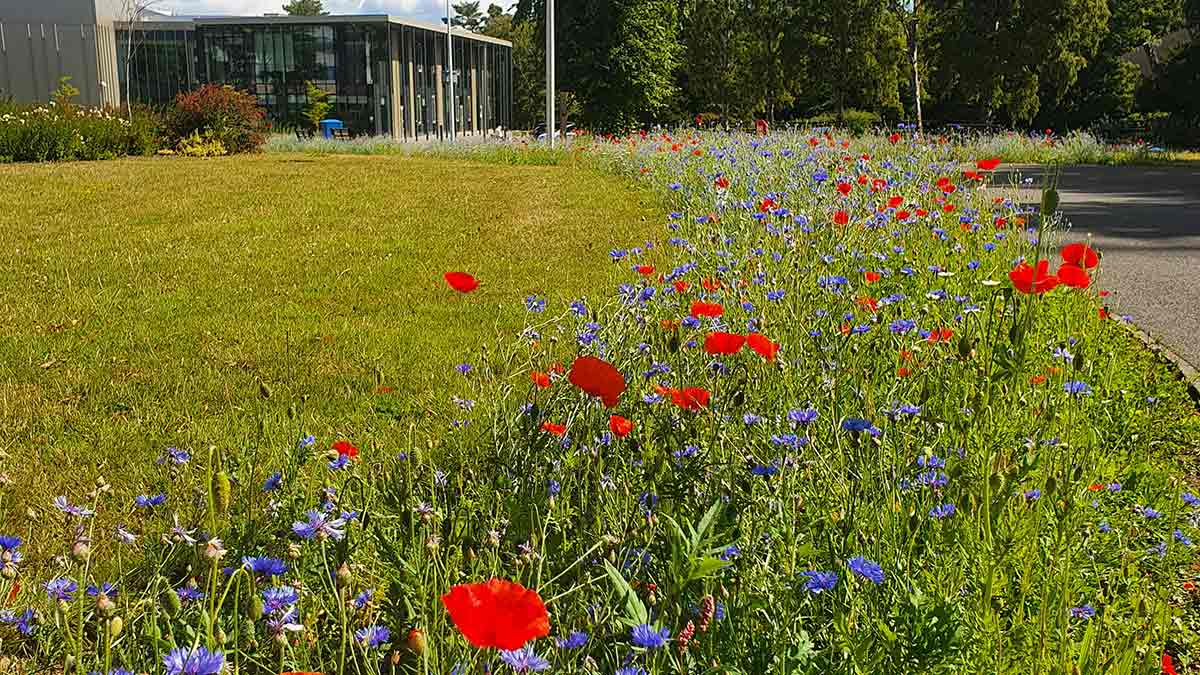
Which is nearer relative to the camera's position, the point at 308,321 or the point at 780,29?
the point at 308,321

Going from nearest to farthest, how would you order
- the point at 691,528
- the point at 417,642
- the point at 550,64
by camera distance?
1. the point at 417,642
2. the point at 691,528
3. the point at 550,64

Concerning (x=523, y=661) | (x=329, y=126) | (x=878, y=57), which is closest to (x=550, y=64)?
(x=878, y=57)

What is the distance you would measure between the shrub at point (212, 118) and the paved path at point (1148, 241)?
14008mm

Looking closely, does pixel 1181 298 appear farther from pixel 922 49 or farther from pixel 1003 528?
pixel 922 49

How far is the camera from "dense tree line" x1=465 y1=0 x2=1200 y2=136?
2553 cm

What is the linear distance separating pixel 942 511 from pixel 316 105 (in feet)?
109

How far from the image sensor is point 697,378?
2.81m

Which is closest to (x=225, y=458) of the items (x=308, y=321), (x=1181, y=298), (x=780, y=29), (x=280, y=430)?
(x=280, y=430)

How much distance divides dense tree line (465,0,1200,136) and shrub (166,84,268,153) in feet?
28.7

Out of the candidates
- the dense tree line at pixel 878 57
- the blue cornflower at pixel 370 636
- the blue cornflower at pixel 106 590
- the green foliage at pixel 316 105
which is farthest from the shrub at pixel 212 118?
the blue cornflower at pixel 370 636

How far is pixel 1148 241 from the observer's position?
9031mm

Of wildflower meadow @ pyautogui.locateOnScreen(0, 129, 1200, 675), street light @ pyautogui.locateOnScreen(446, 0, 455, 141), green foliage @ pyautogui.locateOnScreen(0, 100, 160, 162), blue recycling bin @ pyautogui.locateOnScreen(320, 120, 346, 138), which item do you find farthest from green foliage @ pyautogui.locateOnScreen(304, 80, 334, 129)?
wildflower meadow @ pyautogui.locateOnScreen(0, 129, 1200, 675)

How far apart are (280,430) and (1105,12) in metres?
27.0

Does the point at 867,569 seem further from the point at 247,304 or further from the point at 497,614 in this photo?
the point at 247,304
